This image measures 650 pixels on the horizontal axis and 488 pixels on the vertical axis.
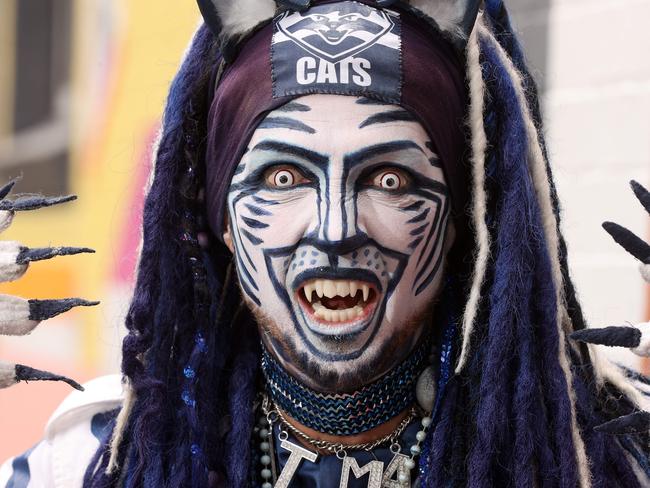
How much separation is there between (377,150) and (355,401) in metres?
0.51

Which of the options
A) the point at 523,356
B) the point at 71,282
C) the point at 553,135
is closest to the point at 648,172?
the point at 553,135

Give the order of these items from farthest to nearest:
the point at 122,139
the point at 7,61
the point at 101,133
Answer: the point at 7,61 → the point at 101,133 → the point at 122,139

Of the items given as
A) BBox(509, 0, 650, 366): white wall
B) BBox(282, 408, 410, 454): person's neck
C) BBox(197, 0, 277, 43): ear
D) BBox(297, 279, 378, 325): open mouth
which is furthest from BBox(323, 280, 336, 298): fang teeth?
BBox(509, 0, 650, 366): white wall

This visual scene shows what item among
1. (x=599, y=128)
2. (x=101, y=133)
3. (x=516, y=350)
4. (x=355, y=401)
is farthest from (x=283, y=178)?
(x=101, y=133)

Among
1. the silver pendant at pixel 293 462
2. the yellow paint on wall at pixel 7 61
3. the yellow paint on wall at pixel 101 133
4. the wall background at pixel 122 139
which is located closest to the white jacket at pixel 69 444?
the wall background at pixel 122 139

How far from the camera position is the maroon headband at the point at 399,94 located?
6.79 feet

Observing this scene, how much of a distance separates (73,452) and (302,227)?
744 mm

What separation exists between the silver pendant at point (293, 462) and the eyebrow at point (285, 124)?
0.67 meters

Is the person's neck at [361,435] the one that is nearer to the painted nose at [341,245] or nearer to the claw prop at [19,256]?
the painted nose at [341,245]

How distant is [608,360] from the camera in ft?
7.39

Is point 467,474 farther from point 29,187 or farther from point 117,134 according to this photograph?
point 29,187

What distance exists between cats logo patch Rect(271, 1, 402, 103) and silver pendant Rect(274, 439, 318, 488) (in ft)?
2.43

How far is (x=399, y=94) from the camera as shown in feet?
6.75

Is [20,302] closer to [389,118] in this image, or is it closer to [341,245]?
[341,245]
